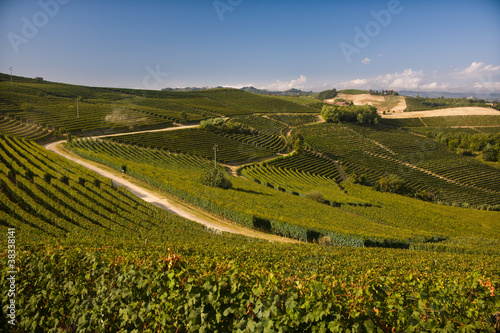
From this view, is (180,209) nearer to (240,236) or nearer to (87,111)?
(240,236)

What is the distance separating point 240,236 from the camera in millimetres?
21766

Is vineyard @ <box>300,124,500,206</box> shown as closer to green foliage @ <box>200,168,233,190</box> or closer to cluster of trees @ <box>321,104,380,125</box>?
cluster of trees @ <box>321,104,380,125</box>

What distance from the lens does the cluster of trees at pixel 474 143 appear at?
91.1m

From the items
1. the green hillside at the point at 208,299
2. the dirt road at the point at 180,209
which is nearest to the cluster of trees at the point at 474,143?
the dirt road at the point at 180,209

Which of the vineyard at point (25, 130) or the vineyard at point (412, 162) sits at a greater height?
the vineyard at point (25, 130)

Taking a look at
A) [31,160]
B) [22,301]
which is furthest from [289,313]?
[31,160]

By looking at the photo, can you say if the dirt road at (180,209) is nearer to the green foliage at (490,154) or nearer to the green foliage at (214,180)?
the green foliage at (214,180)

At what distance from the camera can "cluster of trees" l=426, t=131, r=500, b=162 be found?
91.1m

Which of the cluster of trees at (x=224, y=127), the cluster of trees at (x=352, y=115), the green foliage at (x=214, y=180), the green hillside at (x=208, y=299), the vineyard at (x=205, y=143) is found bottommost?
the green foliage at (x=214, y=180)

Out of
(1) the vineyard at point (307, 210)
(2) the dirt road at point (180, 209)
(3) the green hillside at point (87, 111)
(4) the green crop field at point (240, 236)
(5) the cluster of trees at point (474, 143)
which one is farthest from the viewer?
(5) the cluster of trees at point (474, 143)

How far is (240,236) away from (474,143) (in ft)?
388

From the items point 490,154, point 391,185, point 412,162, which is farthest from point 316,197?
point 490,154

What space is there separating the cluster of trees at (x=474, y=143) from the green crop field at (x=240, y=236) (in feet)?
2.12

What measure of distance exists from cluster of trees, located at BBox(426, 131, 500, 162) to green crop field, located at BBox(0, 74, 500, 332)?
2.12 feet
